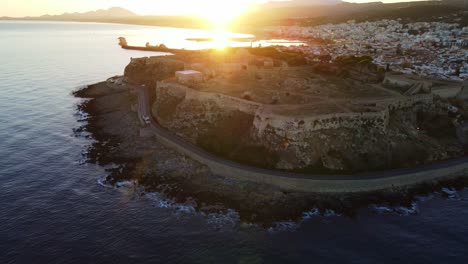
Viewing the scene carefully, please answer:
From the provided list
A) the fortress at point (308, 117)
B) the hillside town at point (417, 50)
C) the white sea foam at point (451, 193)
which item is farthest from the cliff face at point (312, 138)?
the hillside town at point (417, 50)

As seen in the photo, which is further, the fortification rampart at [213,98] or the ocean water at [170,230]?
the fortification rampart at [213,98]

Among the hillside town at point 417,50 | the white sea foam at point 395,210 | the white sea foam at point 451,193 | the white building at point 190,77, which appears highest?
the hillside town at point 417,50

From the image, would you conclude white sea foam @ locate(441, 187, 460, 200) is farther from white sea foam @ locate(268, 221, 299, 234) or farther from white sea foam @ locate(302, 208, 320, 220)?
white sea foam @ locate(268, 221, 299, 234)

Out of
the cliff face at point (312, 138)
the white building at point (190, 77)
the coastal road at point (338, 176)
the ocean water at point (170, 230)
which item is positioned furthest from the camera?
the white building at point (190, 77)

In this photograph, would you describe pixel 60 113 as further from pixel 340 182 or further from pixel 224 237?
pixel 340 182

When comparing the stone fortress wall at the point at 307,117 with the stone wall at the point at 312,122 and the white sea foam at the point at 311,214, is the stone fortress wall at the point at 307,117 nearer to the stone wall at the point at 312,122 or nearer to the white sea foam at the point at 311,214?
the stone wall at the point at 312,122

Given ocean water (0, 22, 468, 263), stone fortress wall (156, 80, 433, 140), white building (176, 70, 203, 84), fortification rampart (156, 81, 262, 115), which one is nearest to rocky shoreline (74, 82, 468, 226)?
ocean water (0, 22, 468, 263)

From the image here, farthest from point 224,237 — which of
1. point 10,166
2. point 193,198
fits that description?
point 10,166
